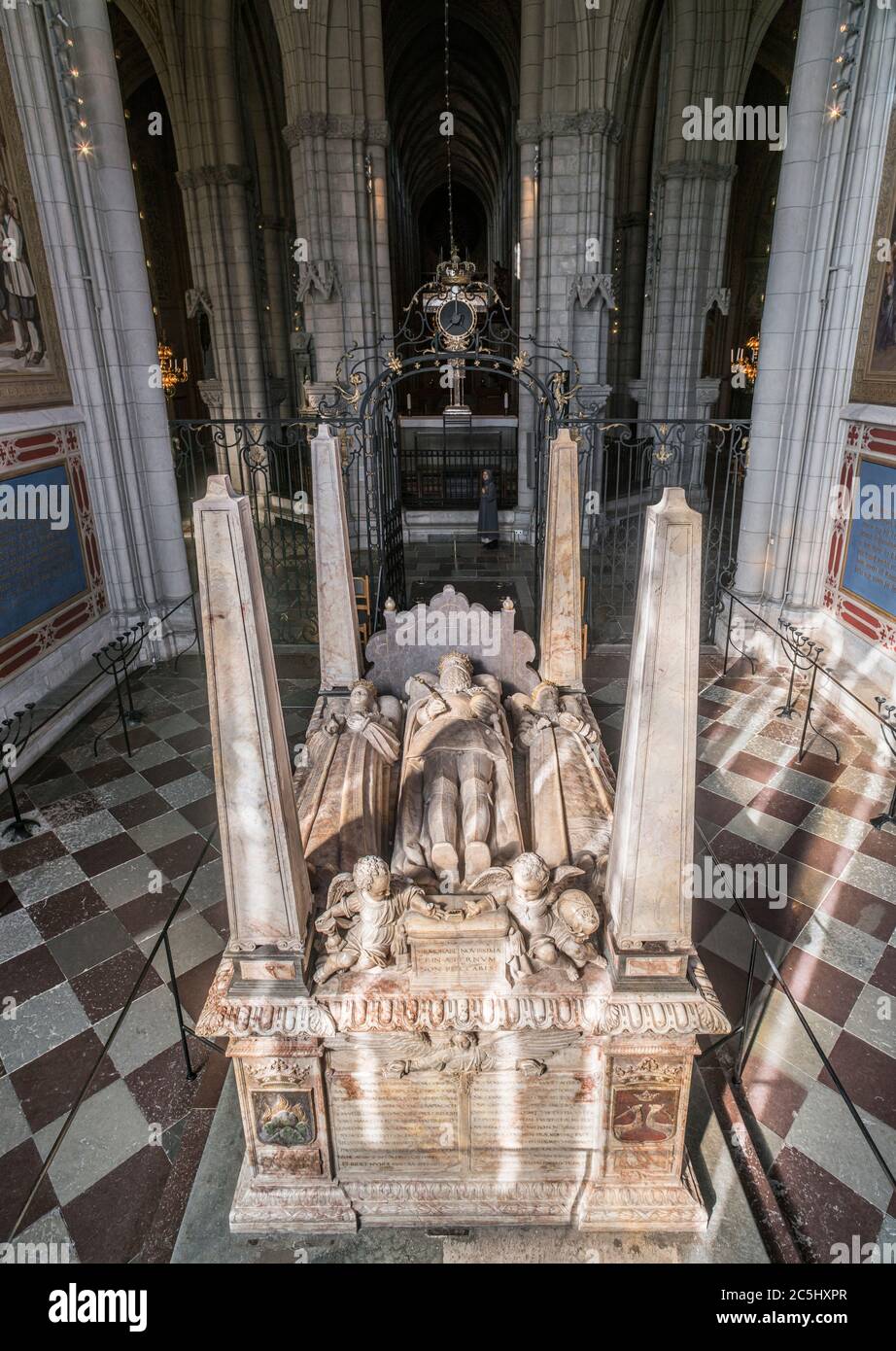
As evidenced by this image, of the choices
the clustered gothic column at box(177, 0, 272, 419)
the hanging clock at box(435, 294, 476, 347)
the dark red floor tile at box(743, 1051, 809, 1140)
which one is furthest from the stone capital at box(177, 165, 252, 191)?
the dark red floor tile at box(743, 1051, 809, 1140)

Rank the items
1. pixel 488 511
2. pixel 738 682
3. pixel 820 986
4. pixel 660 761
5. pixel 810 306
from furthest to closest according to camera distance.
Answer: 1. pixel 488 511
2. pixel 738 682
3. pixel 810 306
4. pixel 820 986
5. pixel 660 761

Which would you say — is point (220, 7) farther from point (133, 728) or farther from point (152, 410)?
point (133, 728)

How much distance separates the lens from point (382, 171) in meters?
13.2

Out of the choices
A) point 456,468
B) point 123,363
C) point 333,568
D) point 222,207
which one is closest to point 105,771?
point 333,568

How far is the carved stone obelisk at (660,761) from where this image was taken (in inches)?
110

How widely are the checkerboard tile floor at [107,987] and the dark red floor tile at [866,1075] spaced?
344cm

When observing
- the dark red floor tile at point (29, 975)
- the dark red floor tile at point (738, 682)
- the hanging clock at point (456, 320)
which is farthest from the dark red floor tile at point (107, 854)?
the dark red floor tile at point (738, 682)

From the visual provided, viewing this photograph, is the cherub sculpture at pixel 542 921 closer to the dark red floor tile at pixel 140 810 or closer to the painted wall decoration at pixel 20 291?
the dark red floor tile at pixel 140 810

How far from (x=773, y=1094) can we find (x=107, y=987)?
13.1 feet

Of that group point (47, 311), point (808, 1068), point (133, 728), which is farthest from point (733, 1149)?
point (47, 311)

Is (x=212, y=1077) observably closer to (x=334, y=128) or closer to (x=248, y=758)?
(x=248, y=758)

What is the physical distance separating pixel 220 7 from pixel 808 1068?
19.9m

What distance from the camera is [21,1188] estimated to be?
3631mm

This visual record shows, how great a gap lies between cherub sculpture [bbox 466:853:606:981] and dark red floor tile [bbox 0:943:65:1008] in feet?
10.2
